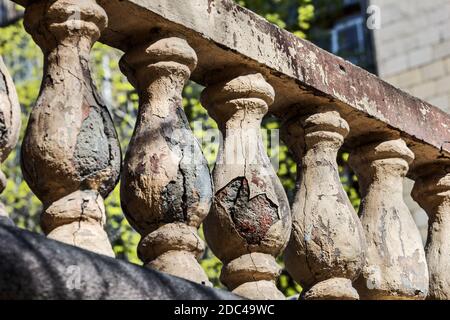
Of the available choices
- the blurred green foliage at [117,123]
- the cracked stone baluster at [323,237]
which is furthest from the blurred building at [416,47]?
the cracked stone baluster at [323,237]

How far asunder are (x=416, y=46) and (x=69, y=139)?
42.7ft

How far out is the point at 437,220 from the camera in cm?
435

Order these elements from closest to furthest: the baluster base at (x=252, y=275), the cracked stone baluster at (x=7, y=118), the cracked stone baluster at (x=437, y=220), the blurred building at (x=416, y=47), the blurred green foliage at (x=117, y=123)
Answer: the cracked stone baluster at (x=7, y=118) → the baluster base at (x=252, y=275) → the cracked stone baluster at (x=437, y=220) → the blurred green foliage at (x=117, y=123) → the blurred building at (x=416, y=47)

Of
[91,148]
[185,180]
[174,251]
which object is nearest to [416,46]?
[185,180]

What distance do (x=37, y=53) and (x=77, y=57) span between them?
11068 mm

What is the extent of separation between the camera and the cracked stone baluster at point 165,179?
3129mm

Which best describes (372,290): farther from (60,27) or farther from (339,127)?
(60,27)

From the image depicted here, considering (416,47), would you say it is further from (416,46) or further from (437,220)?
(437,220)

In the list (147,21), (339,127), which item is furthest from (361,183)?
(147,21)

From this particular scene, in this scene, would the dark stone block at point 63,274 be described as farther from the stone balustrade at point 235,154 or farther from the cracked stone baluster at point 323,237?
the cracked stone baluster at point 323,237

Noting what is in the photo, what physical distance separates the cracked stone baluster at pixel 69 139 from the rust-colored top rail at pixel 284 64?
146 mm

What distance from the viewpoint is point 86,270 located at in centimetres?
244

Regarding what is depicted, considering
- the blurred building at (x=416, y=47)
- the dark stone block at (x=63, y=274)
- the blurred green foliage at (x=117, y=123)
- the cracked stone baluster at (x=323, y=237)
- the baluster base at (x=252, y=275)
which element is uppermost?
the blurred building at (x=416, y=47)

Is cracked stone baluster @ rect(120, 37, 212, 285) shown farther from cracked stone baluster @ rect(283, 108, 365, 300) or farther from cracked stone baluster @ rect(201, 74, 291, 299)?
cracked stone baluster @ rect(283, 108, 365, 300)
